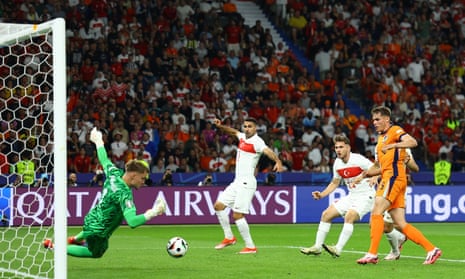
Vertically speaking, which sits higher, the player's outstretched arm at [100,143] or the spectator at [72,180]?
the player's outstretched arm at [100,143]

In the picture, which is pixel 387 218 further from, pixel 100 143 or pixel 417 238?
pixel 100 143

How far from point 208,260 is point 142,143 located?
11.0 metres

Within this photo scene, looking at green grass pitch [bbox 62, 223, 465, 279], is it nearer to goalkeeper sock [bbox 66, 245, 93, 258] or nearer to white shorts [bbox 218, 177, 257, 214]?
goalkeeper sock [bbox 66, 245, 93, 258]

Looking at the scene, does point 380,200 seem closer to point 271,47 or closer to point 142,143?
point 142,143

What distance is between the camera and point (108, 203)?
11.4 metres

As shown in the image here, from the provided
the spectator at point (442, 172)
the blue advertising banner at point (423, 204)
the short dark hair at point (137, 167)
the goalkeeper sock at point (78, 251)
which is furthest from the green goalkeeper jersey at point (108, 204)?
the spectator at point (442, 172)

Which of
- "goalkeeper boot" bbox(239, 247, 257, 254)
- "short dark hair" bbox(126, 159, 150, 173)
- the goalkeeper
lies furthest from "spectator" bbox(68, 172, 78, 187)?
"short dark hair" bbox(126, 159, 150, 173)

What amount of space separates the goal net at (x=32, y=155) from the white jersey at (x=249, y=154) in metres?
3.04

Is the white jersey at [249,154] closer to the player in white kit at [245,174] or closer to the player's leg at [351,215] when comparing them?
the player in white kit at [245,174]

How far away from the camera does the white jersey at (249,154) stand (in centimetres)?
1611

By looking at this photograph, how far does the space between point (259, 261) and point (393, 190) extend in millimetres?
2123

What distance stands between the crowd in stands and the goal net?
4.68 meters

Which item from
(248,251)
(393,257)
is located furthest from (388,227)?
(248,251)

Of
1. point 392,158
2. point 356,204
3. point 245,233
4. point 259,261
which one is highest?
point 392,158
